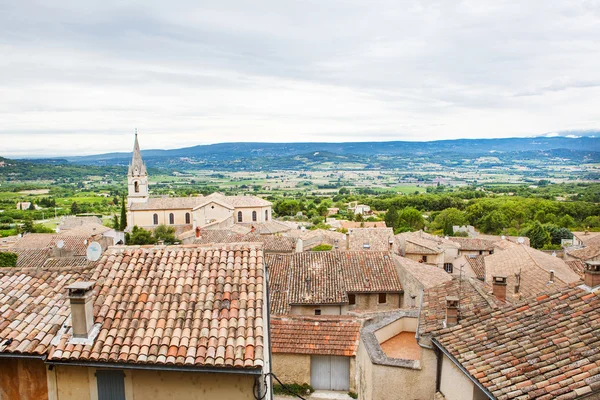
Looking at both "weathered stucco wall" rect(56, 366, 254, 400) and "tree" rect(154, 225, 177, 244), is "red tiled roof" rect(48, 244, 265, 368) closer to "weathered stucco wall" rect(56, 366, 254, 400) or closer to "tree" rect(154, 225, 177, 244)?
"weathered stucco wall" rect(56, 366, 254, 400)

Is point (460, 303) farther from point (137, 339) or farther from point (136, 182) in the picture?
point (136, 182)

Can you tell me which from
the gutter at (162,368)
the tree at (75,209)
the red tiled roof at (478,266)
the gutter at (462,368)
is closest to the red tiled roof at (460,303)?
the gutter at (462,368)

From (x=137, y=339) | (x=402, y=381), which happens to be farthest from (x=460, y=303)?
(x=137, y=339)

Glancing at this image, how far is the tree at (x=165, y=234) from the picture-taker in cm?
6974

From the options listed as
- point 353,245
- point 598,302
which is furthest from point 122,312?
point 353,245

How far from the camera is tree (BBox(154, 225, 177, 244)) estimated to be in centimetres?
6974

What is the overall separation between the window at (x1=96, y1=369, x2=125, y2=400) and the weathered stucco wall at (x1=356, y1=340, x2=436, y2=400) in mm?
5980

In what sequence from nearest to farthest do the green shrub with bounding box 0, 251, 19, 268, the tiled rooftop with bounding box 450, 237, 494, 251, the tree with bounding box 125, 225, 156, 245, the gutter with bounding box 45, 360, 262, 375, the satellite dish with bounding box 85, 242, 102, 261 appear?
1. the gutter with bounding box 45, 360, 262, 375
2. the satellite dish with bounding box 85, 242, 102, 261
3. the green shrub with bounding box 0, 251, 19, 268
4. the tiled rooftop with bounding box 450, 237, 494, 251
5. the tree with bounding box 125, 225, 156, 245

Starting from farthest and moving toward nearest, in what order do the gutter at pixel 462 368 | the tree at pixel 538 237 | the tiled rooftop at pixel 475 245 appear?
the tree at pixel 538 237
the tiled rooftop at pixel 475 245
the gutter at pixel 462 368

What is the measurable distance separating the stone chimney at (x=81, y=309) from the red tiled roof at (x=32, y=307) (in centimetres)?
51

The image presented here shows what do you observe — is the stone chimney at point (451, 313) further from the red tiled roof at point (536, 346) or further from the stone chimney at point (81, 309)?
the stone chimney at point (81, 309)

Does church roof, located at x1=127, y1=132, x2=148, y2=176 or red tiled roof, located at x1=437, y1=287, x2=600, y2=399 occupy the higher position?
red tiled roof, located at x1=437, y1=287, x2=600, y2=399

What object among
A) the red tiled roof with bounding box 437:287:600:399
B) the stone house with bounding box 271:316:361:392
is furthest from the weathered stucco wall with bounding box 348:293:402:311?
the red tiled roof with bounding box 437:287:600:399

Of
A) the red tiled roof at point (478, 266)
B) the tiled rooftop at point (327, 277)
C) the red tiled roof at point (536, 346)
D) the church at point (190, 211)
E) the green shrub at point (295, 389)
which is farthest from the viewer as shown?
the church at point (190, 211)
